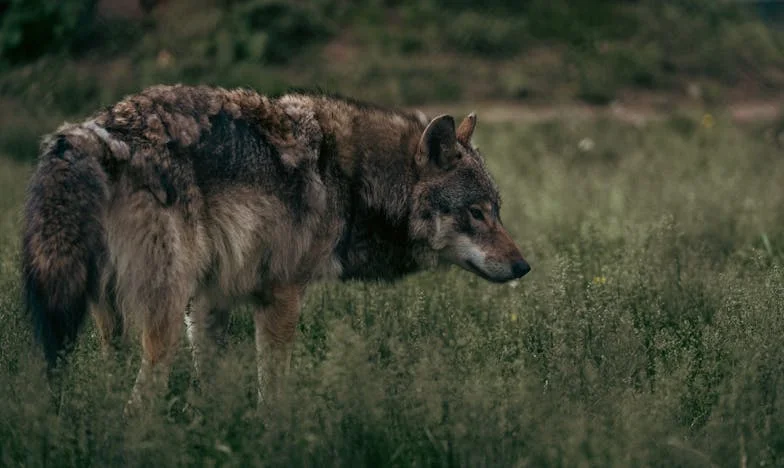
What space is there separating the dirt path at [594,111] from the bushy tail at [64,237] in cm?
1049

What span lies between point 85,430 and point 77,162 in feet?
3.45

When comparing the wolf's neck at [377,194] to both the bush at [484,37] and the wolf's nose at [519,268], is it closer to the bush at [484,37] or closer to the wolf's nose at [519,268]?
the wolf's nose at [519,268]

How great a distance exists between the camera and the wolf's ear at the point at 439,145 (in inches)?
229

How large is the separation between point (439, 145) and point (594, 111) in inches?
385

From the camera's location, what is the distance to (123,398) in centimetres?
425

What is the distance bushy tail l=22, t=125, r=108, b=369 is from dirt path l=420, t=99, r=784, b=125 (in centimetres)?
1049

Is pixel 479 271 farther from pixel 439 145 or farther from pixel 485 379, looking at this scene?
pixel 485 379

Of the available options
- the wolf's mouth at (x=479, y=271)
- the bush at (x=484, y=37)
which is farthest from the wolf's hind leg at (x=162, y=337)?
the bush at (x=484, y=37)

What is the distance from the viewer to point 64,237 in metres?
4.29

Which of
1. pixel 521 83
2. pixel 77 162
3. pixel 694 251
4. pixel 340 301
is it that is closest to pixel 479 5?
pixel 521 83

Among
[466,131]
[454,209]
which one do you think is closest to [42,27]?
[466,131]

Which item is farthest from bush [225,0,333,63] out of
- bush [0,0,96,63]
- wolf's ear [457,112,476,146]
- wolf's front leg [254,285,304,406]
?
wolf's front leg [254,285,304,406]

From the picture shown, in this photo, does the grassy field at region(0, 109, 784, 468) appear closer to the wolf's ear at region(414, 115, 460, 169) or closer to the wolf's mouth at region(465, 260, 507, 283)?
the wolf's mouth at region(465, 260, 507, 283)

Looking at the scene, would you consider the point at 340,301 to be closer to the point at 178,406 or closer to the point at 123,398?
the point at 178,406
